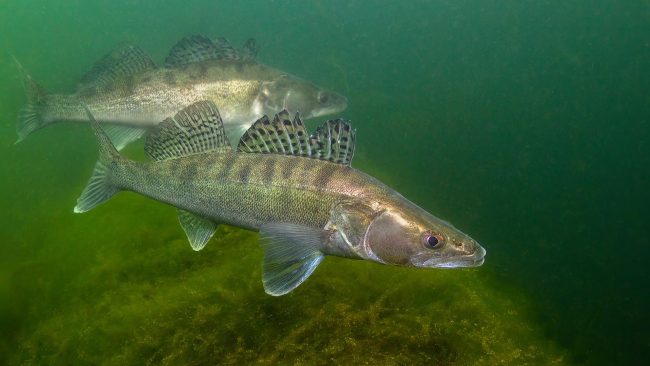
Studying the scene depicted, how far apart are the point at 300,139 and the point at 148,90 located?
4004 millimetres

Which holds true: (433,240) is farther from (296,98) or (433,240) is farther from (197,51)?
(197,51)

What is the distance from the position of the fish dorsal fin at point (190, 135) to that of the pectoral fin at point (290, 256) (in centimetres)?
115

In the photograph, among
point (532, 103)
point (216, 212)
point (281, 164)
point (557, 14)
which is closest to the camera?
point (281, 164)

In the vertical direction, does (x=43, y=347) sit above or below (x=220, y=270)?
below

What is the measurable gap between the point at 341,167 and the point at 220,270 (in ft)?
8.98

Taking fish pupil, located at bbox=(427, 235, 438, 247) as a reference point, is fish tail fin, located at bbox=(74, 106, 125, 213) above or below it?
below

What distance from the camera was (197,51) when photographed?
627cm

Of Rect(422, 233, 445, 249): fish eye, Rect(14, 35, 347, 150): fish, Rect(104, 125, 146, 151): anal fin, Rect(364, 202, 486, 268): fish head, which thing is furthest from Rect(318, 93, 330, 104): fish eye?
Rect(422, 233, 445, 249): fish eye

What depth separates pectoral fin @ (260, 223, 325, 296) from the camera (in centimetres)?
303

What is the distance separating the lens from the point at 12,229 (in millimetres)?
8961

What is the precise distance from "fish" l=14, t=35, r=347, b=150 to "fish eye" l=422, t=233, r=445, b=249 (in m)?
4.48

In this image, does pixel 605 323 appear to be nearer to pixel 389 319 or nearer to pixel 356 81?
pixel 389 319

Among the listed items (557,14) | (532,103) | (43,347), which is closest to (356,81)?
(532,103)

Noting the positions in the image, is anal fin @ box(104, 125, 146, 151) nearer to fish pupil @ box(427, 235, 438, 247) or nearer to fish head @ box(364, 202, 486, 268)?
fish head @ box(364, 202, 486, 268)
